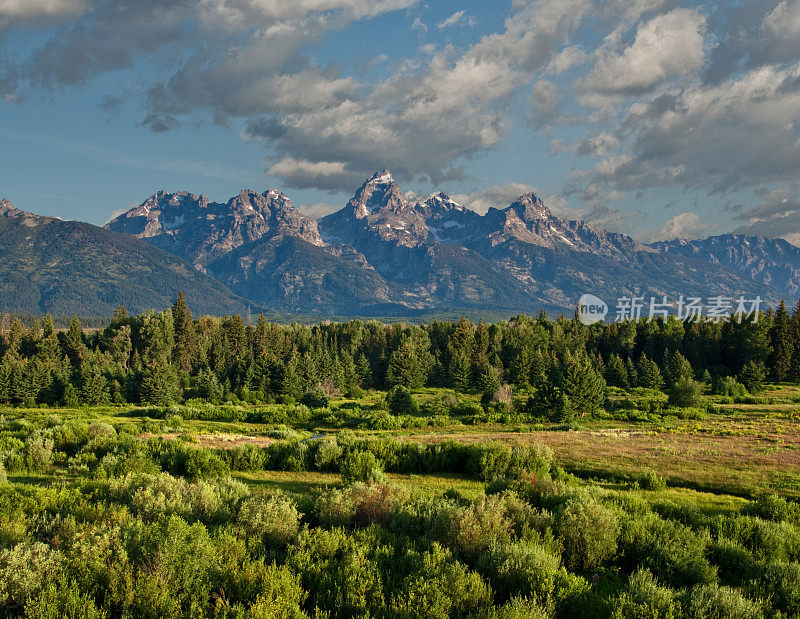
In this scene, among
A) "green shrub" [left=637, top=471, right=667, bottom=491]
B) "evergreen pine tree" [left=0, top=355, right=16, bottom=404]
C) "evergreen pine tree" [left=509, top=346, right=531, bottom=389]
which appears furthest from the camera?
"evergreen pine tree" [left=509, top=346, right=531, bottom=389]

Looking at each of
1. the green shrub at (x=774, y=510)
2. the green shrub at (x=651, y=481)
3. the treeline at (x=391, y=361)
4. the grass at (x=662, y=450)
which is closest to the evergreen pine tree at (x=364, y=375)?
the treeline at (x=391, y=361)

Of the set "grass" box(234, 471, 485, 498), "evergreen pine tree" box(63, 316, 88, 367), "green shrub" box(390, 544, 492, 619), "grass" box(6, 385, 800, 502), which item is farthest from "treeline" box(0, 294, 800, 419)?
"green shrub" box(390, 544, 492, 619)

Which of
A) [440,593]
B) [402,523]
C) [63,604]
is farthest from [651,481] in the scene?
[63,604]

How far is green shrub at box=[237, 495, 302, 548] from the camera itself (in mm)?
10156

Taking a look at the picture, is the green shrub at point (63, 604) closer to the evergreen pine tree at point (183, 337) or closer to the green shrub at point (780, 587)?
the green shrub at point (780, 587)

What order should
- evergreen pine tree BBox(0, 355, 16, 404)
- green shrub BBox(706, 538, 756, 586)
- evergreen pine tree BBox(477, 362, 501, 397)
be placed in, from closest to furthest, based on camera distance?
1. green shrub BBox(706, 538, 756, 586)
2. evergreen pine tree BBox(0, 355, 16, 404)
3. evergreen pine tree BBox(477, 362, 501, 397)

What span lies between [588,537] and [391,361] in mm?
74556

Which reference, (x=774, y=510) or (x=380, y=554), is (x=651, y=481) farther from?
(x=380, y=554)

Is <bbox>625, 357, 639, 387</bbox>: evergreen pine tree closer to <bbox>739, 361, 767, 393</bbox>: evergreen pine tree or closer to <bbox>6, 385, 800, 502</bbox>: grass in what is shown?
<bbox>739, 361, 767, 393</bbox>: evergreen pine tree

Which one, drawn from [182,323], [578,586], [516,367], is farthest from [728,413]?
[182,323]

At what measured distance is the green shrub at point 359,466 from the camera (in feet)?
57.3

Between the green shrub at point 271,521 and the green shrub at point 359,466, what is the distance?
6314mm

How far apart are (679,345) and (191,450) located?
96420 mm

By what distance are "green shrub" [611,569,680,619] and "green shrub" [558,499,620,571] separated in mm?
2181
